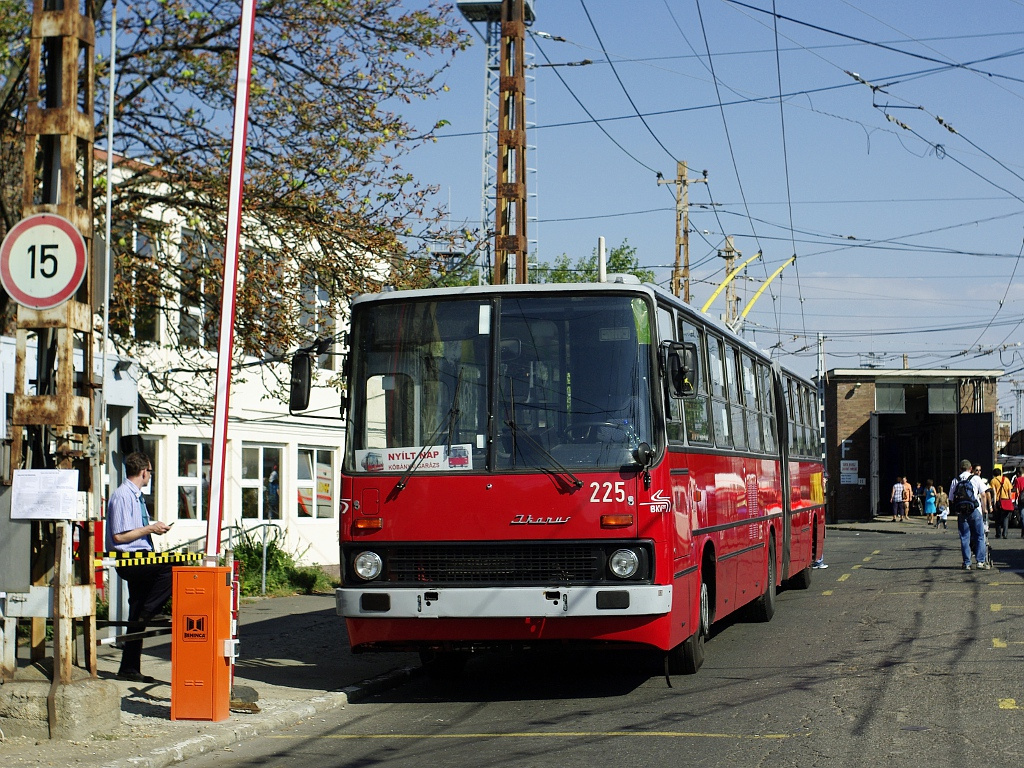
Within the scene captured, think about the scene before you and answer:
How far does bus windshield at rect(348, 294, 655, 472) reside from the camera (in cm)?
1002

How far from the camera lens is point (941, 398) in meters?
60.7

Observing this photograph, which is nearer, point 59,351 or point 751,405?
point 59,351

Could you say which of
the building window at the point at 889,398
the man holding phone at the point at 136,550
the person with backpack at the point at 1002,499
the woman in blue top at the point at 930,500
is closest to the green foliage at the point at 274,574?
the man holding phone at the point at 136,550

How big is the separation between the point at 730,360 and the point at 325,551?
57.2 feet

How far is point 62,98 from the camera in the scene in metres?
8.93

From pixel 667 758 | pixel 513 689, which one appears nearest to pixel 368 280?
pixel 513 689

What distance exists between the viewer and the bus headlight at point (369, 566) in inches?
400

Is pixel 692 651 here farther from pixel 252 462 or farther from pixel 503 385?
pixel 252 462

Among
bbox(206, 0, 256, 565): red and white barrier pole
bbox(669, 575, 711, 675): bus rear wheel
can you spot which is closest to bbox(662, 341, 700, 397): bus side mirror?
bbox(669, 575, 711, 675): bus rear wheel

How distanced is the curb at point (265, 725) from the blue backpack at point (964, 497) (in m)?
12.9

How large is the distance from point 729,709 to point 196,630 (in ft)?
11.9

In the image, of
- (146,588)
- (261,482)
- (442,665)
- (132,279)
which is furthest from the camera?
(261,482)

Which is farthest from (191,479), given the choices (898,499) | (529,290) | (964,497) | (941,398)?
(941,398)

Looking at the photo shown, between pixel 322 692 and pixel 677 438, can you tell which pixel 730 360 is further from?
pixel 322 692
